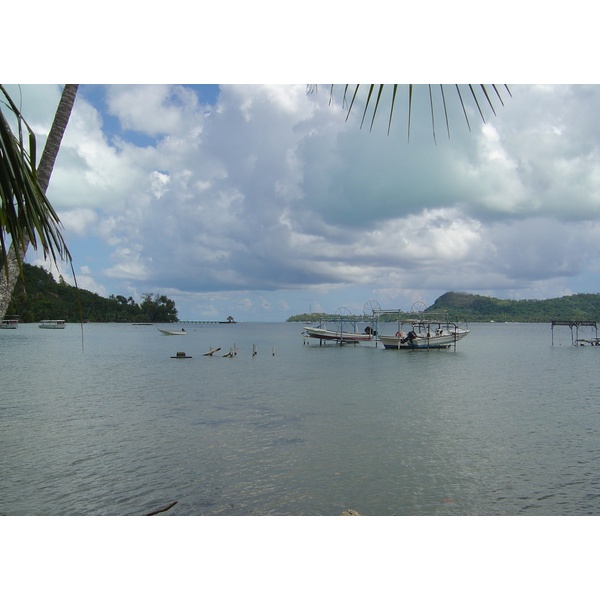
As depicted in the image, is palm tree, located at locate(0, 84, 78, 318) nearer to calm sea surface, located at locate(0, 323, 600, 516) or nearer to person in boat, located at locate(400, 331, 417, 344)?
calm sea surface, located at locate(0, 323, 600, 516)

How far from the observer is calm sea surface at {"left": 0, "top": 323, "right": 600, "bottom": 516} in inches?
297

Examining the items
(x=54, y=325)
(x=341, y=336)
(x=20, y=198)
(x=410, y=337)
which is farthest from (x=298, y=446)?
(x=54, y=325)

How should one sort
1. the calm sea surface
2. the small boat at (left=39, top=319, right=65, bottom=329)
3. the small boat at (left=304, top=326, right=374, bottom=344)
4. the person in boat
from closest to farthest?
1. the calm sea surface
2. the person in boat
3. the small boat at (left=304, top=326, right=374, bottom=344)
4. the small boat at (left=39, top=319, right=65, bottom=329)

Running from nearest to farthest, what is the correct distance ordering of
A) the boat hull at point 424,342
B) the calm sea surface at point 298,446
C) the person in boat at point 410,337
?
the calm sea surface at point 298,446 < the person in boat at point 410,337 < the boat hull at point 424,342

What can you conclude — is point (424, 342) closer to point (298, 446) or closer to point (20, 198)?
point (298, 446)

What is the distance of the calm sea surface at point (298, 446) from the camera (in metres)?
7.55

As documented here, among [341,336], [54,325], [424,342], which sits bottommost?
[424,342]

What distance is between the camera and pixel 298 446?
431 inches

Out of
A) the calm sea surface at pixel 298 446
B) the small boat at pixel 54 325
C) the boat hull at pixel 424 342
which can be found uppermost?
the small boat at pixel 54 325

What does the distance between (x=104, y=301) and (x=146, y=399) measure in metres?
105

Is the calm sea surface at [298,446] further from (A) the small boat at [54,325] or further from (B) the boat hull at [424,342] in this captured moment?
(A) the small boat at [54,325]


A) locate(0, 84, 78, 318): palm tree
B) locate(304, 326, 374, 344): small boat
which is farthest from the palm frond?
locate(304, 326, 374, 344): small boat

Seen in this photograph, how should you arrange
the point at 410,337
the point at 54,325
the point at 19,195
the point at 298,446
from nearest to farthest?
1. the point at 19,195
2. the point at 298,446
3. the point at 410,337
4. the point at 54,325

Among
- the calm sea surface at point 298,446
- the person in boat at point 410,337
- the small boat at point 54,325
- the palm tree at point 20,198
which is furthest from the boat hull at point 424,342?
the small boat at point 54,325
